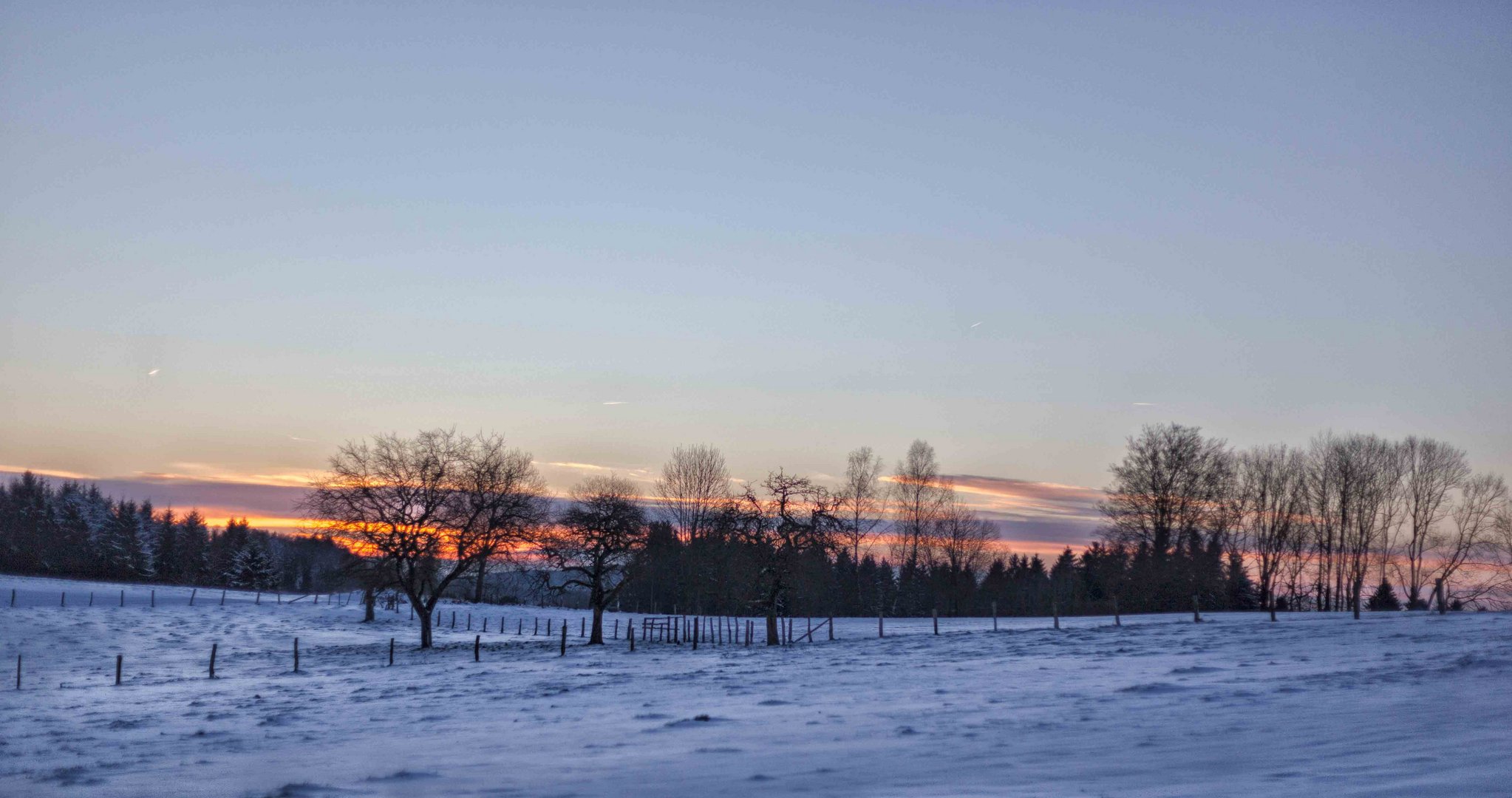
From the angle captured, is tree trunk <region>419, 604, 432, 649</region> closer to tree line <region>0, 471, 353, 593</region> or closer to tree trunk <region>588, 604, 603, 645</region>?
tree trunk <region>588, 604, 603, 645</region>

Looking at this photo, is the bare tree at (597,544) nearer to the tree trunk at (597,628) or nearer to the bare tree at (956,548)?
the tree trunk at (597,628)

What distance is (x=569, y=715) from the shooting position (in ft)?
71.8

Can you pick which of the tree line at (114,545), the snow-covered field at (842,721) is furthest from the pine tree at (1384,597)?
the tree line at (114,545)

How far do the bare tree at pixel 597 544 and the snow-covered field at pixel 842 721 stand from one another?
39.0 feet

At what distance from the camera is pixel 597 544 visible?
54.6 m

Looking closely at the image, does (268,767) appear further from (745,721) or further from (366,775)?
(745,721)

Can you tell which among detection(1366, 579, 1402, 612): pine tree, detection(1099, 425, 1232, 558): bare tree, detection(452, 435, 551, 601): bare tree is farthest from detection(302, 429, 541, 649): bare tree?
detection(1366, 579, 1402, 612): pine tree

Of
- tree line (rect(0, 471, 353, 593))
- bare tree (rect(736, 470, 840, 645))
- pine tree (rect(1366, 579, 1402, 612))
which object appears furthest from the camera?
tree line (rect(0, 471, 353, 593))

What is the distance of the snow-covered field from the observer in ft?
41.9

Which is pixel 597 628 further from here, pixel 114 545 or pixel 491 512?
pixel 114 545

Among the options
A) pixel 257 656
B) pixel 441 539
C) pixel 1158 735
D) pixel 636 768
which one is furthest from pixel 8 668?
pixel 1158 735

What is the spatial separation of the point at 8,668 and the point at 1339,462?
272ft

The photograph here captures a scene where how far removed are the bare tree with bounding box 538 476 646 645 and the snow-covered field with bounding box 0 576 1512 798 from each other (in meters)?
11.9

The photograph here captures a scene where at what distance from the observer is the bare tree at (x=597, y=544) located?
54.3 meters
